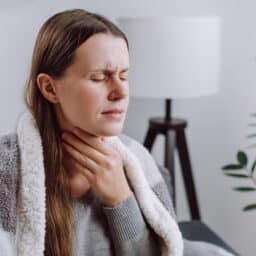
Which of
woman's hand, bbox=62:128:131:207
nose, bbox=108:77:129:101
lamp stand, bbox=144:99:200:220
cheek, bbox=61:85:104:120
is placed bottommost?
lamp stand, bbox=144:99:200:220

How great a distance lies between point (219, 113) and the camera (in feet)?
7.50

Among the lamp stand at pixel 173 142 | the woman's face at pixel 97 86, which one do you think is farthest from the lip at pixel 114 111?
the lamp stand at pixel 173 142

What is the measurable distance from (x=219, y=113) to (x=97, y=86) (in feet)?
4.53

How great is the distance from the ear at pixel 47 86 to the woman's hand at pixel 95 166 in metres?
0.07

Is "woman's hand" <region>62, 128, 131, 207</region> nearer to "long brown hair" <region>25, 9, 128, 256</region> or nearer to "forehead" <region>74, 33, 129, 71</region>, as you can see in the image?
"long brown hair" <region>25, 9, 128, 256</region>

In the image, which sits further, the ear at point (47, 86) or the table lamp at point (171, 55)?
the table lamp at point (171, 55)

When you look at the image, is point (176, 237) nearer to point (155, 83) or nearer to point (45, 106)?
point (45, 106)

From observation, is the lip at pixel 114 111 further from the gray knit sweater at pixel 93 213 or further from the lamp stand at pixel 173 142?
the lamp stand at pixel 173 142

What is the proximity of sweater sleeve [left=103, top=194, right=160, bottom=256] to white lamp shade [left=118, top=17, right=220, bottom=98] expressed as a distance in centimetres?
75

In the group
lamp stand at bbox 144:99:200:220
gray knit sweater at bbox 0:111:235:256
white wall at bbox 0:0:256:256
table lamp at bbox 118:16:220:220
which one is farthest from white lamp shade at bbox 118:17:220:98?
gray knit sweater at bbox 0:111:235:256

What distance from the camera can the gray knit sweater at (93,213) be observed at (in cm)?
97

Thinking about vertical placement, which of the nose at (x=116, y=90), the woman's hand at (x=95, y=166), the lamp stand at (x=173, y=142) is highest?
the nose at (x=116, y=90)

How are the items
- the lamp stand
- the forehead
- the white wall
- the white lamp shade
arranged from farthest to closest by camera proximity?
the white wall < the lamp stand < the white lamp shade < the forehead

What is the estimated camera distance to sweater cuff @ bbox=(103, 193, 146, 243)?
3.46 ft
